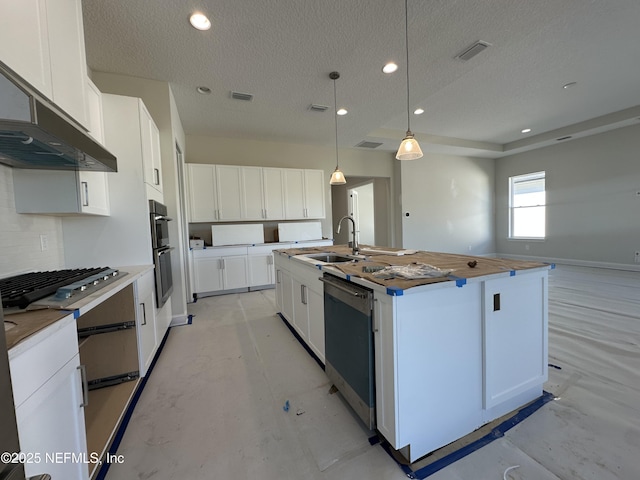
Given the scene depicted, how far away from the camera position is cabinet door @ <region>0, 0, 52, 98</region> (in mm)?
1075

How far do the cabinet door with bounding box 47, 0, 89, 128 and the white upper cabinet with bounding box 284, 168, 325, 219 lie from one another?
3456mm

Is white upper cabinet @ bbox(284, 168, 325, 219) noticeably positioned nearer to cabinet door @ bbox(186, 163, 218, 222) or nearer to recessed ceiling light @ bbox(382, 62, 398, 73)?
cabinet door @ bbox(186, 163, 218, 222)

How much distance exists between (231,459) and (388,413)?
845mm

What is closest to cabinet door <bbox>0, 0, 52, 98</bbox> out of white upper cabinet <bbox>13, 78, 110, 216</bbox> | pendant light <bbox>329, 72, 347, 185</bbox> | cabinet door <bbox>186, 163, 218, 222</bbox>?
white upper cabinet <bbox>13, 78, 110, 216</bbox>

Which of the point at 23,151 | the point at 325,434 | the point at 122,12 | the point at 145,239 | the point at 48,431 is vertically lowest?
the point at 325,434

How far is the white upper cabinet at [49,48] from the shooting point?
3.63 ft

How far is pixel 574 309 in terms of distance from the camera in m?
3.07

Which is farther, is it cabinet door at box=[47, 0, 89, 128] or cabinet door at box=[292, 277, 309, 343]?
cabinet door at box=[292, 277, 309, 343]

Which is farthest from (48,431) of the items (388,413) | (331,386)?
(331,386)

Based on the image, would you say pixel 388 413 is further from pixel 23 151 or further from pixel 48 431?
pixel 23 151

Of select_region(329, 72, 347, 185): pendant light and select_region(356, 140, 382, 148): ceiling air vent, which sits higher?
select_region(356, 140, 382, 148): ceiling air vent

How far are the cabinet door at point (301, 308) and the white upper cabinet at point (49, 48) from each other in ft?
6.49

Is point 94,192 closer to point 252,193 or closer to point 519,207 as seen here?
point 252,193

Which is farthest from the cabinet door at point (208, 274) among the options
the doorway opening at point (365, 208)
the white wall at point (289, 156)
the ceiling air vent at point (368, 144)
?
Result: the ceiling air vent at point (368, 144)
